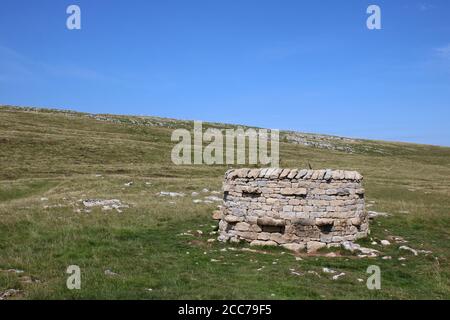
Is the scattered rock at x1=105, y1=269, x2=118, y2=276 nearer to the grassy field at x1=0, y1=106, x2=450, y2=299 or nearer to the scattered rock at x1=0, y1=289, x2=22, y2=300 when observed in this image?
the grassy field at x1=0, y1=106, x2=450, y2=299

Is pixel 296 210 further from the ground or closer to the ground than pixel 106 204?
further from the ground

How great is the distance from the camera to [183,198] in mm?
28891

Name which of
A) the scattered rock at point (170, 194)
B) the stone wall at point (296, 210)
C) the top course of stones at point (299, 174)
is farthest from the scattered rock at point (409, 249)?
the scattered rock at point (170, 194)

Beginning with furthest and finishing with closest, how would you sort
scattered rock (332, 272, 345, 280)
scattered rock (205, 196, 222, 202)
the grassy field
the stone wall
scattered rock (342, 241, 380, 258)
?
scattered rock (205, 196, 222, 202), the stone wall, scattered rock (342, 241, 380, 258), scattered rock (332, 272, 345, 280), the grassy field

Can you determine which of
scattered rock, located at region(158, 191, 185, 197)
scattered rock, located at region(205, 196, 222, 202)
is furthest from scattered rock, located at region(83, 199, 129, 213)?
scattered rock, located at region(205, 196, 222, 202)

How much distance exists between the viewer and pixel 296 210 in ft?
54.3

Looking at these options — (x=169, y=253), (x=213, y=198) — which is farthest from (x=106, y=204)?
(x=169, y=253)

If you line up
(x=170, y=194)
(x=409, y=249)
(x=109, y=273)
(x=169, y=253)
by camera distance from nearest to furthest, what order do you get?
(x=109, y=273) < (x=169, y=253) < (x=409, y=249) < (x=170, y=194)

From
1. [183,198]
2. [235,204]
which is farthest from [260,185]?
[183,198]

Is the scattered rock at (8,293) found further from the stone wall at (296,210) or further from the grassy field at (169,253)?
the stone wall at (296,210)

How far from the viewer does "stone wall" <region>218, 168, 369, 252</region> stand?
1639cm

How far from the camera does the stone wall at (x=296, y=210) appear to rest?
645 inches

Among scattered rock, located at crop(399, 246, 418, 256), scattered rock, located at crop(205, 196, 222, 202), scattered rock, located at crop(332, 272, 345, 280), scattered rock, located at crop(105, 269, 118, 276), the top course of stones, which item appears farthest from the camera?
scattered rock, located at crop(205, 196, 222, 202)

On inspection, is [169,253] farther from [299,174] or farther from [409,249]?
[409,249]
